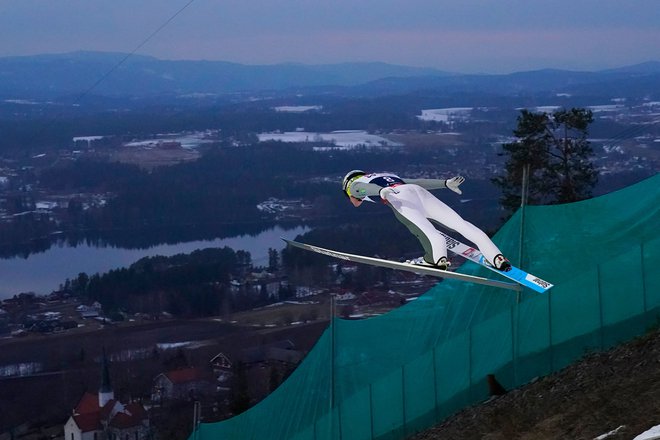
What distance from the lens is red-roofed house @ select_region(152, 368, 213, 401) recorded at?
93.1 ft

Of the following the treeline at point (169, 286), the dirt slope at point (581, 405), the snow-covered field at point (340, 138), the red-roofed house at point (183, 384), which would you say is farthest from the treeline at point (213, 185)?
the dirt slope at point (581, 405)

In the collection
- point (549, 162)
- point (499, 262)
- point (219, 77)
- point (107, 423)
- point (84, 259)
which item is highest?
point (219, 77)

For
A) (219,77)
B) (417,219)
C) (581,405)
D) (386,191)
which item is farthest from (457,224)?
(219,77)

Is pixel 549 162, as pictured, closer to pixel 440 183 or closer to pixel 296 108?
pixel 440 183

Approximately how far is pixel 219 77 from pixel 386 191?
127m

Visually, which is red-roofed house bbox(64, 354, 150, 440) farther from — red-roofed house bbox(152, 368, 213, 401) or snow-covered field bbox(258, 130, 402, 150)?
snow-covered field bbox(258, 130, 402, 150)

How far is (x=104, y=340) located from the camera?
38.0 metres

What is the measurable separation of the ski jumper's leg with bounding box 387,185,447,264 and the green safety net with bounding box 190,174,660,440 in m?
2.54

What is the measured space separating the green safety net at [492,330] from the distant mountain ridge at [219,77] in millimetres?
82050

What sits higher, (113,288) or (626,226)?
(626,226)

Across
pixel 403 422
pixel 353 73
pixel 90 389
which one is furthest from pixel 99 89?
pixel 403 422

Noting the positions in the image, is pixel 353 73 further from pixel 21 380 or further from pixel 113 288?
pixel 21 380

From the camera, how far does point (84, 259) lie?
55.2m

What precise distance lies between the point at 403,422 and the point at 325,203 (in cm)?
4013
